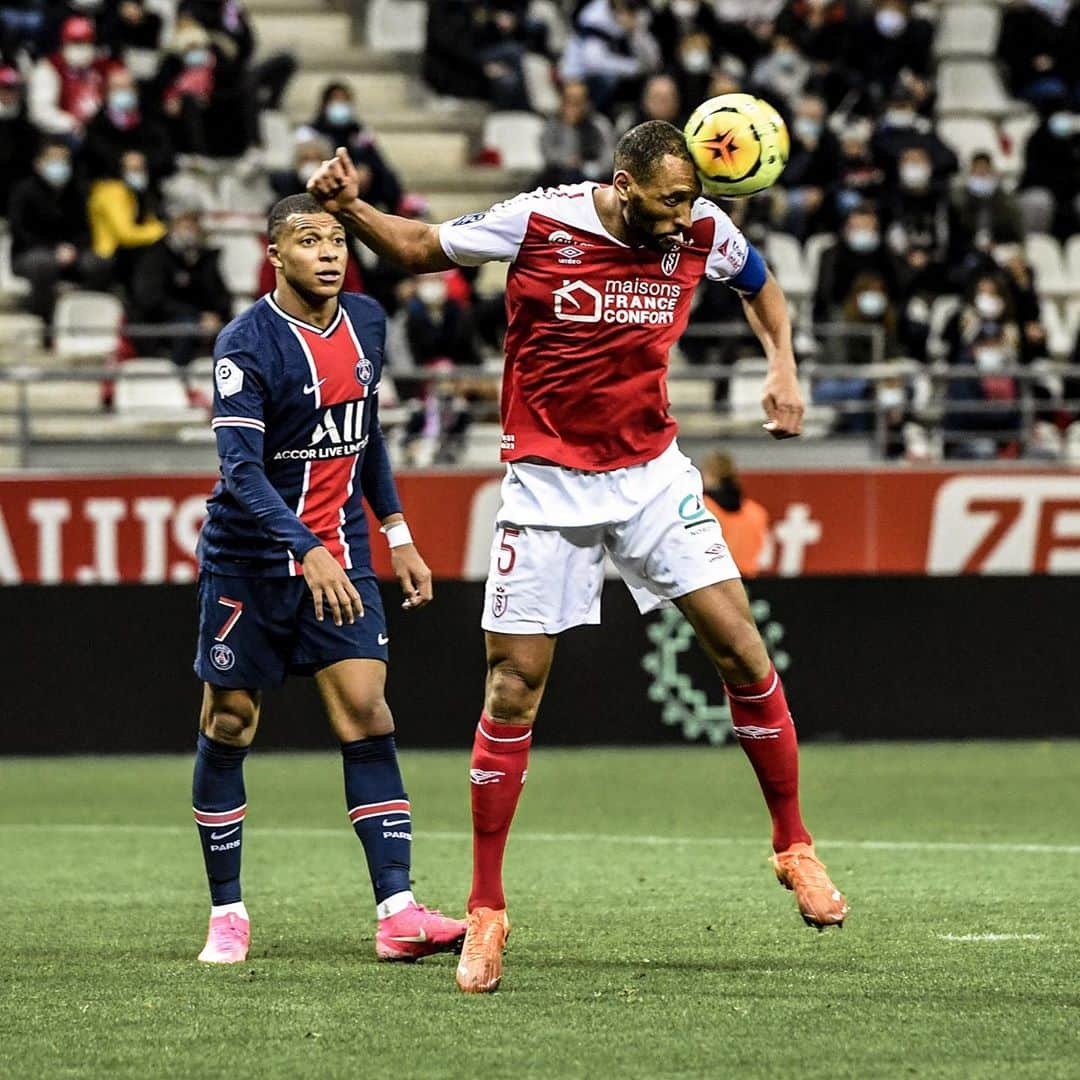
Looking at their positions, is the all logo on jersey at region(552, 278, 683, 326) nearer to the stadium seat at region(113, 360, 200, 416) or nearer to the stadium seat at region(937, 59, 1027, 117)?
the stadium seat at region(113, 360, 200, 416)

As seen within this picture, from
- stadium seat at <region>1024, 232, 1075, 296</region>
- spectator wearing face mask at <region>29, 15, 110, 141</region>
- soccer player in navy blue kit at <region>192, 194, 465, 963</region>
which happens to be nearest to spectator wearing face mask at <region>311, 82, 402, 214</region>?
spectator wearing face mask at <region>29, 15, 110, 141</region>

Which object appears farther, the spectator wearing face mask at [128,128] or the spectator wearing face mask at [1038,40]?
the spectator wearing face mask at [1038,40]

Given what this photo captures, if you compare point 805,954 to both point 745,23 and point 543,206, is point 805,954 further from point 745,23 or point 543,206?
point 745,23

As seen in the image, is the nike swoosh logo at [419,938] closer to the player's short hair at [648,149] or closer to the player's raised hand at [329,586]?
the player's raised hand at [329,586]

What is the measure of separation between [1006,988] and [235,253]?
1367 centimetres

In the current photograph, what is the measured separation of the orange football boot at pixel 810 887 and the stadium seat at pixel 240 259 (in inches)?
501

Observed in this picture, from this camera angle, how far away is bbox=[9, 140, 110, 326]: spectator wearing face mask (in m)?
17.9

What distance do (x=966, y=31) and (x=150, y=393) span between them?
10175 millimetres

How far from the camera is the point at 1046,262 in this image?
2122 centimetres

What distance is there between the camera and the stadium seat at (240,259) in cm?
1878

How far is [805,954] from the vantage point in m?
6.84

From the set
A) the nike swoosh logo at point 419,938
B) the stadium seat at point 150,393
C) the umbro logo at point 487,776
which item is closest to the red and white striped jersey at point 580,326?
the umbro logo at point 487,776

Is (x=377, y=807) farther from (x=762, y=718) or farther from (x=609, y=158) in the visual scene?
(x=609, y=158)

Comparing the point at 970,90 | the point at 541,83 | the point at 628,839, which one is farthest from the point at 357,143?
the point at 628,839
